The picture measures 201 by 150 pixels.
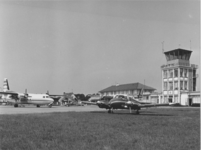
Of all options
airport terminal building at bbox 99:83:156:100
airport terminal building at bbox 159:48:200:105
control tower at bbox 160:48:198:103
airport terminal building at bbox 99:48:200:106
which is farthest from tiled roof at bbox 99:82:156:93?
control tower at bbox 160:48:198:103

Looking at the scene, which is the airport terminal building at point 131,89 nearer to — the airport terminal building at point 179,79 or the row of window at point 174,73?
the airport terminal building at point 179,79

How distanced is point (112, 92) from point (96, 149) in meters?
104

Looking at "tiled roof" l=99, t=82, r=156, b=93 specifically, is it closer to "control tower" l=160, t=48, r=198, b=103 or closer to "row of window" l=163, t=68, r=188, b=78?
"control tower" l=160, t=48, r=198, b=103

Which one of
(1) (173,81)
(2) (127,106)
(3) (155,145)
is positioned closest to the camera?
(3) (155,145)

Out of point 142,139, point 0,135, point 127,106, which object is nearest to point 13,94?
point 127,106

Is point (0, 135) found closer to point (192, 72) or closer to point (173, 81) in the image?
point (173, 81)

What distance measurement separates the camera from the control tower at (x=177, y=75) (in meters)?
67.4

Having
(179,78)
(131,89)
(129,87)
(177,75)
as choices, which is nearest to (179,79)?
(179,78)

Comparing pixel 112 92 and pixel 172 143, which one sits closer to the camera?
pixel 172 143

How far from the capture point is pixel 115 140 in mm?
7438

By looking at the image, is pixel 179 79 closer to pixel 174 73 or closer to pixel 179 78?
pixel 179 78

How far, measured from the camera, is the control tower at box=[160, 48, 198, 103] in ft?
221

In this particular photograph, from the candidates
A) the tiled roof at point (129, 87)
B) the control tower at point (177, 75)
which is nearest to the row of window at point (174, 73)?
the control tower at point (177, 75)

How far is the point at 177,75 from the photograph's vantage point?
67.8 meters
